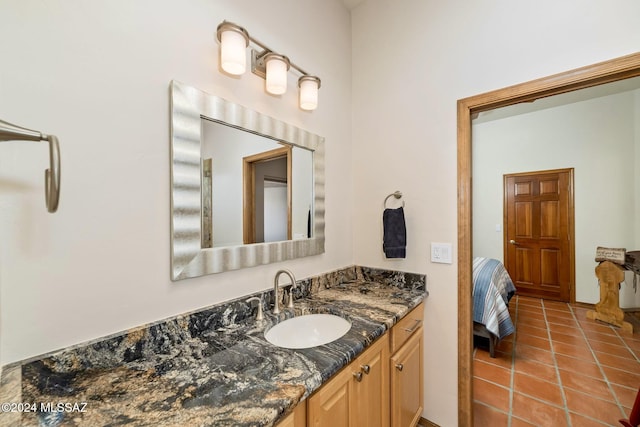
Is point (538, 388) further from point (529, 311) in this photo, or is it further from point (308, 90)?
point (308, 90)

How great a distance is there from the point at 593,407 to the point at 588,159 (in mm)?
3359

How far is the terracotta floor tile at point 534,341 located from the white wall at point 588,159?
5.60 ft

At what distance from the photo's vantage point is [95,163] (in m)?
0.83

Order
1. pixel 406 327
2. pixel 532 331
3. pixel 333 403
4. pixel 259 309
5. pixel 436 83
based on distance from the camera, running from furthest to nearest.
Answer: pixel 532 331 < pixel 436 83 < pixel 406 327 < pixel 259 309 < pixel 333 403

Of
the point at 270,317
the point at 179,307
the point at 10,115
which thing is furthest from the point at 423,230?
the point at 10,115

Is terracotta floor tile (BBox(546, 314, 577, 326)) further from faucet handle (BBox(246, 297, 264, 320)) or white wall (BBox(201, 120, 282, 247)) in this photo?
white wall (BBox(201, 120, 282, 247))

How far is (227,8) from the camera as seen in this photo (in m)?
1.20

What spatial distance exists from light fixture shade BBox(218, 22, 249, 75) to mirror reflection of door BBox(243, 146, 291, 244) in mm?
415

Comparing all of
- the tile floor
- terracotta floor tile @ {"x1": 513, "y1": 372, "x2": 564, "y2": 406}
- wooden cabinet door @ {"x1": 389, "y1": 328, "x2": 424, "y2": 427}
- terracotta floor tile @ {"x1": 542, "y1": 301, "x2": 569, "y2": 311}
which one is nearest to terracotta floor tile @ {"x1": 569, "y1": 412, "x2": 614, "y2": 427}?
the tile floor

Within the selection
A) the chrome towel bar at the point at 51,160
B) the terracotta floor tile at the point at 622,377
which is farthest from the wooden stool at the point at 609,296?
the chrome towel bar at the point at 51,160

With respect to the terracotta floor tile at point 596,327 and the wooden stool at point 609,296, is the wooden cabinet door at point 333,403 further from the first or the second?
the wooden stool at point 609,296

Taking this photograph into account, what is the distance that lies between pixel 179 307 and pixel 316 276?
82 centimetres

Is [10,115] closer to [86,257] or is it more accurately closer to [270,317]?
[86,257]

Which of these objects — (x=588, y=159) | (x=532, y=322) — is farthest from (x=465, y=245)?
(x=588, y=159)
